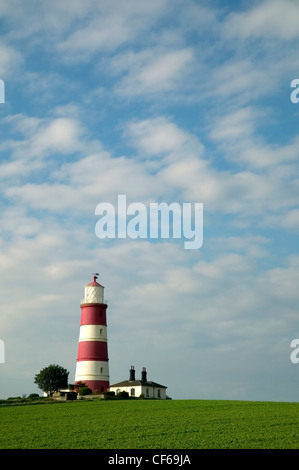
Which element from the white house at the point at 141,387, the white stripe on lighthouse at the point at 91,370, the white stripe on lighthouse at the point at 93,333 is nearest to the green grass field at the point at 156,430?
the white stripe on lighthouse at the point at 91,370

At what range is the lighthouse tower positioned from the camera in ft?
209

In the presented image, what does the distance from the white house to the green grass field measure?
30.6 m

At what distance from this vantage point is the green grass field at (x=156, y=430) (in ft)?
82.2

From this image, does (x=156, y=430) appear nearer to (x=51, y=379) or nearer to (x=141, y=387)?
(x=141, y=387)

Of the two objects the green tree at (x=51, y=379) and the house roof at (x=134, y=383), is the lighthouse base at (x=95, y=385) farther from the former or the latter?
the green tree at (x=51, y=379)

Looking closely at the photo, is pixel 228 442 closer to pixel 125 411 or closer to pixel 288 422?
pixel 288 422

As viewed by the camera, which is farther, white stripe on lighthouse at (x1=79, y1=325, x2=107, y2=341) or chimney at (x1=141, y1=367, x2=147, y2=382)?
chimney at (x1=141, y1=367, x2=147, y2=382)

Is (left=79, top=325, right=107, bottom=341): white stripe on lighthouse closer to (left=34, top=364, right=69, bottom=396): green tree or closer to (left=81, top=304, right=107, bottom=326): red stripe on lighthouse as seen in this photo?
(left=81, top=304, right=107, bottom=326): red stripe on lighthouse

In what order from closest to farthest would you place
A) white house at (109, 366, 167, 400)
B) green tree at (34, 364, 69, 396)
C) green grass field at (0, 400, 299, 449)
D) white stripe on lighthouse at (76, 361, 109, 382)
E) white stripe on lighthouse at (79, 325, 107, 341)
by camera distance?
1. green grass field at (0, 400, 299, 449)
2. white stripe on lighthouse at (76, 361, 109, 382)
3. white stripe on lighthouse at (79, 325, 107, 341)
4. white house at (109, 366, 167, 400)
5. green tree at (34, 364, 69, 396)

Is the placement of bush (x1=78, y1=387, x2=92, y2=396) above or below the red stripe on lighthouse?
below

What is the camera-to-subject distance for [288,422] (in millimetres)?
32562

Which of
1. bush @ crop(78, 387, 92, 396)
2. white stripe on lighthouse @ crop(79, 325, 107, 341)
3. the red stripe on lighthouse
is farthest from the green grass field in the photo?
the red stripe on lighthouse
